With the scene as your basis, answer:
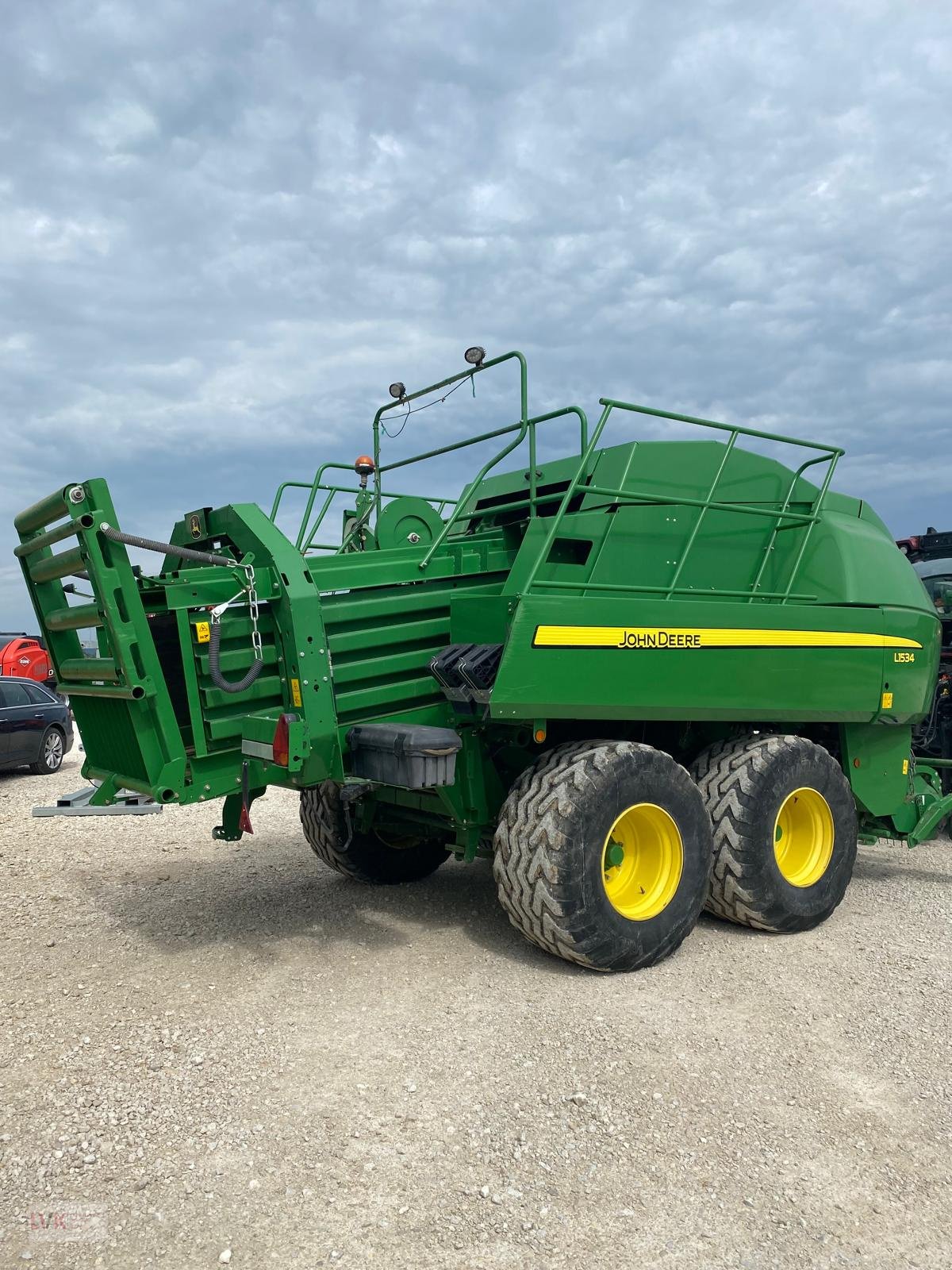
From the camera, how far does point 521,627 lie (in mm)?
4477

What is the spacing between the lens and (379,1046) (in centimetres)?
391

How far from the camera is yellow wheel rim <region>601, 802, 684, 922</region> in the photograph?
15.9 feet

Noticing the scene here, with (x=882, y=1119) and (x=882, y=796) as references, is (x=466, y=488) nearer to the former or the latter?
(x=882, y=796)

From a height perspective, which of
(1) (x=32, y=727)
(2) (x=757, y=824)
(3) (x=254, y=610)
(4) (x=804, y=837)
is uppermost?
(3) (x=254, y=610)

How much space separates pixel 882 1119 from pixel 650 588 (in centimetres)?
258

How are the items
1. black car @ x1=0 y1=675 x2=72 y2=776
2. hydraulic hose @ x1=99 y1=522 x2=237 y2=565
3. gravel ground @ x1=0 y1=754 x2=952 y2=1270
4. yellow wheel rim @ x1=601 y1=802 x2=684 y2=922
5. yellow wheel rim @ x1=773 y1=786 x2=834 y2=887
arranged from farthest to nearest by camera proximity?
black car @ x1=0 y1=675 x2=72 y2=776
yellow wheel rim @ x1=773 y1=786 x2=834 y2=887
yellow wheel rim @ x1=601 y1=802 x2=684 y2=922
hydraulic hose @ x1=99 y1=522 x2=237 y2=565
gravel ground @ x1=0 y1=754 x2=952 y2=1270

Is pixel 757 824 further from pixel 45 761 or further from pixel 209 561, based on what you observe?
pixel 45 761

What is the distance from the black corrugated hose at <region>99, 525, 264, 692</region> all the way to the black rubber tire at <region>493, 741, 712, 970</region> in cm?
138

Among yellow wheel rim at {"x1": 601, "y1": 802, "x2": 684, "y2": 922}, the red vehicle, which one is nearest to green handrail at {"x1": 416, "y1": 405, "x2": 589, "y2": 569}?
yellow wheel rim at {"x1": 601, "y1": 802, "x2": 684, "y2": 922}

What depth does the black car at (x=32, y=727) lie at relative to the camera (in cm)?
1189

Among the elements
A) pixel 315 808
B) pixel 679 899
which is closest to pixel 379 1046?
pixel 679 899

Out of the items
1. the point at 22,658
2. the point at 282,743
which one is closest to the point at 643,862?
the point at 282,743

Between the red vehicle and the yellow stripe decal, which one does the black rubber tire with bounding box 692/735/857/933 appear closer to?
the yellow stripe decal

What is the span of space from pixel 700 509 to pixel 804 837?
2066mm
